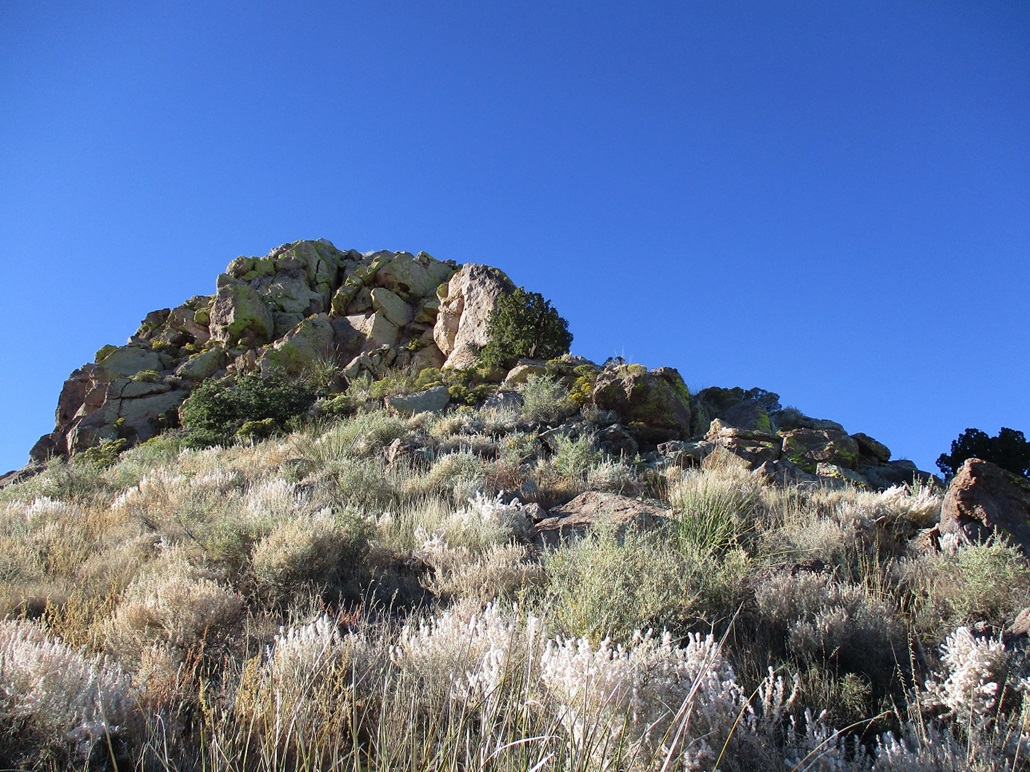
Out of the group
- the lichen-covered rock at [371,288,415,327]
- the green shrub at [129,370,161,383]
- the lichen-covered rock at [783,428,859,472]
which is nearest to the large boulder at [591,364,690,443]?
the lichen-covered rock at [783,428,859,472]

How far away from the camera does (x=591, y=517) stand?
21.7 ft

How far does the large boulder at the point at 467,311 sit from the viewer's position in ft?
66.0

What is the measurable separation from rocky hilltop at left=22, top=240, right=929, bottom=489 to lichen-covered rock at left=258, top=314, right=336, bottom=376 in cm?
5

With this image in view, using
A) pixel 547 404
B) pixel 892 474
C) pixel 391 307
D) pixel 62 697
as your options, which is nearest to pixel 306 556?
pixel 62 697

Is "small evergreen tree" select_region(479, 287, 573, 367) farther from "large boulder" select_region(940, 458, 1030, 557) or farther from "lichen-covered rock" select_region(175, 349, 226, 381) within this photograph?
"large boulder" select_region(940, 458, 1030, 557)

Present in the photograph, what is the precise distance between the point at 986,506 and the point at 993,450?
20.4m

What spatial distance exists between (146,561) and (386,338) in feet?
60.3

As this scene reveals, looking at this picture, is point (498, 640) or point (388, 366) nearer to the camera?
point (498, 640)

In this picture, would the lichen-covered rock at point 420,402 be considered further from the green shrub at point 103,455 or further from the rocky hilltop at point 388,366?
the green shrub at point 103,455

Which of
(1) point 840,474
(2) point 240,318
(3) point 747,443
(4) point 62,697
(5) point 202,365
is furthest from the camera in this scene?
(2) point 240,318

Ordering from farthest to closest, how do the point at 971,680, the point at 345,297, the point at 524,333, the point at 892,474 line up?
the point at 345,297 < the point at 524,333 < the point at 892,474 < the point at 971,680

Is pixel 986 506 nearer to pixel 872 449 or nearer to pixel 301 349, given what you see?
pixel 872 449

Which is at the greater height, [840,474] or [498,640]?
[840,474]

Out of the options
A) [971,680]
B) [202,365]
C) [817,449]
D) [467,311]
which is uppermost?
[467,311]
